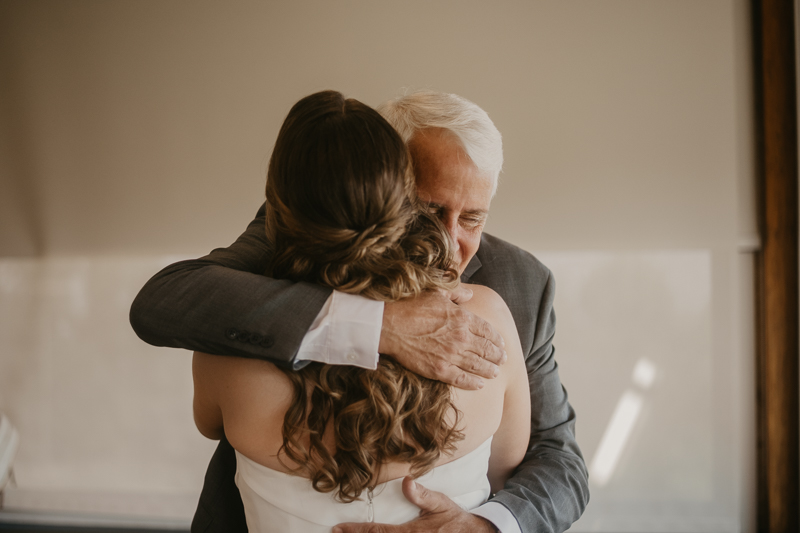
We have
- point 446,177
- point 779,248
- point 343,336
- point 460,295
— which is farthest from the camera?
point 779,248

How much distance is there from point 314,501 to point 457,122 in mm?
Answer: 823

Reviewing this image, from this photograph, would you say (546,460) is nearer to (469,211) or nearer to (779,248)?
(469,211)

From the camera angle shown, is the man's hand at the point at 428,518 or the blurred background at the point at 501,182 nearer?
the man's hand at the point at 428,518

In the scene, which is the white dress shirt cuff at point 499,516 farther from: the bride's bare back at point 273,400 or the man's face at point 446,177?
the man's face at point 446,177

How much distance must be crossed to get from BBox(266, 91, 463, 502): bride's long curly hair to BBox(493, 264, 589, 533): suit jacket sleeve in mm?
381

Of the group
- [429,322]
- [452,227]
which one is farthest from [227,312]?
[452,227]

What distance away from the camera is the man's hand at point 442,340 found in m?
0.75

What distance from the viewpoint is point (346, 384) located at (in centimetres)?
76

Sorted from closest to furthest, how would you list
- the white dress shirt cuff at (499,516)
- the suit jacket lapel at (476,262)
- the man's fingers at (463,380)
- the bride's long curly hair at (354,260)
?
the bride's long curly hair at (354,260) < the man's fingers at (463,380) < the white dress shirt cuff at (499,516) < the suit jacket lapel at (476,262)

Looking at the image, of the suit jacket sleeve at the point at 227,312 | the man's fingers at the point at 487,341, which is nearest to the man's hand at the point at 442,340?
the man's fingers at the point at 487,341

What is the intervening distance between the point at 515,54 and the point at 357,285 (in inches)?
90.0

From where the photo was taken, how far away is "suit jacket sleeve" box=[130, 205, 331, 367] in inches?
28.2

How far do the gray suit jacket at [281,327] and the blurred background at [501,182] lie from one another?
136cm

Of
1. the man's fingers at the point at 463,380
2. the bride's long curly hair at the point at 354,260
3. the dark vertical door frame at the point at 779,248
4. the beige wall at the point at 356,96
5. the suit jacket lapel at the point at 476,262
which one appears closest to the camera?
the bride's long curly hair at the point at 354,260
